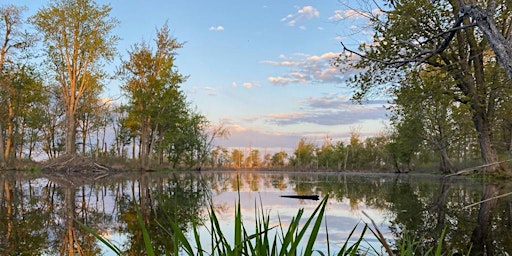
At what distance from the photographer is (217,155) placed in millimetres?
57031

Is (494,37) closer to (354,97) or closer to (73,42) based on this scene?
(354,97)

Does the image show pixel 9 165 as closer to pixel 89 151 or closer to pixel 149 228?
pixel 89 151

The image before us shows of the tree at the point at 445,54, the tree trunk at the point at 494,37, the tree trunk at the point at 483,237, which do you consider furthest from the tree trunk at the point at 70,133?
the tree trunk at the point at 494,37

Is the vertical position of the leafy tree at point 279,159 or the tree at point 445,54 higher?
the tree at point 445,54

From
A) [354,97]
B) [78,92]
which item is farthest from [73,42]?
[354,97]

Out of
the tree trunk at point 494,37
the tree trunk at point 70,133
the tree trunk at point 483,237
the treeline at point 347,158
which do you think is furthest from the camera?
the treeline at point 347,158

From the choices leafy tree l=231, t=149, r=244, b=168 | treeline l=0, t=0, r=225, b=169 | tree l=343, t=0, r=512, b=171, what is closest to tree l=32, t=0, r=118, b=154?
treeline l=0, t=0, r=225, b=169

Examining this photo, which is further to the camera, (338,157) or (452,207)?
(338,157)

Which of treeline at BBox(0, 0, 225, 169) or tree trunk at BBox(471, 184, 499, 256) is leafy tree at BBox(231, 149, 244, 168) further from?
tree trunk at BBox(471, 184, 499, 256)

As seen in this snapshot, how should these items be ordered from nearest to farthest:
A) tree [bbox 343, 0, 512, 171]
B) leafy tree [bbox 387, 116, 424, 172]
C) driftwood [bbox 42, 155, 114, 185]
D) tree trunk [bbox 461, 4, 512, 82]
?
tree trunk [bbox 461, 4, 512, 82] → tree [bbox 343, 0, 512, 171] → driftwood [bbox 42, 155, 114, 185] → leafy tree [bbox 387, 116, 424, 172]

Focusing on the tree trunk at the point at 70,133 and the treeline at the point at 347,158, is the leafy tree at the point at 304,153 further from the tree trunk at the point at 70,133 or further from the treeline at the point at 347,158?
the tree trunk at the point at 70,133

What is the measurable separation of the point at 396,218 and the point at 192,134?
4228 centimetres

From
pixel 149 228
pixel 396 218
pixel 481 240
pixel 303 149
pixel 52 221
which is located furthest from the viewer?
pixel 303 149

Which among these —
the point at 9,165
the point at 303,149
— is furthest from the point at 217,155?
the point at 9,165
